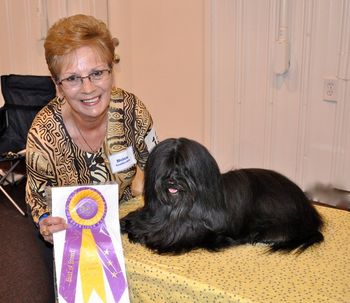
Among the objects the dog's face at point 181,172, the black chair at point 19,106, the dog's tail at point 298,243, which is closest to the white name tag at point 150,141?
the dog's face at point 181,172

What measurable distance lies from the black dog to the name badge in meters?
0.22

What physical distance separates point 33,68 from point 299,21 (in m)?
2.47

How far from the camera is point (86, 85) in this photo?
155 centimetres

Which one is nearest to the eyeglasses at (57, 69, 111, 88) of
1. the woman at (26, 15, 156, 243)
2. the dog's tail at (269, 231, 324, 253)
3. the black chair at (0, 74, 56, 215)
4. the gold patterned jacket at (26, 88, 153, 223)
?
the woman at (26, 15, 156, 243)

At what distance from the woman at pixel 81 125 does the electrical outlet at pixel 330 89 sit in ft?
4.05

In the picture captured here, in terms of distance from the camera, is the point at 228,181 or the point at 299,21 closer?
the point at 228,181

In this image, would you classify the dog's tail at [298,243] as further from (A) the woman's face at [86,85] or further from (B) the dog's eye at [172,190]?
(A) the woman's face at [86,85]

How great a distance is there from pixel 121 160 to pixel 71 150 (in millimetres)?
169

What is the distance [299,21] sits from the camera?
264cm

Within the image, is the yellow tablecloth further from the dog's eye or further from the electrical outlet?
the electrical outlet

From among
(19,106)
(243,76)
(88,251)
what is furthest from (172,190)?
(19,106)

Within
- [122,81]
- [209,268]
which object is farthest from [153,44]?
[209,268]

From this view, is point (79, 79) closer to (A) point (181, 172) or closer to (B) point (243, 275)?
(A) point (181, 172)

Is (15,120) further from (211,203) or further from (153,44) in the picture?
(211,203)
